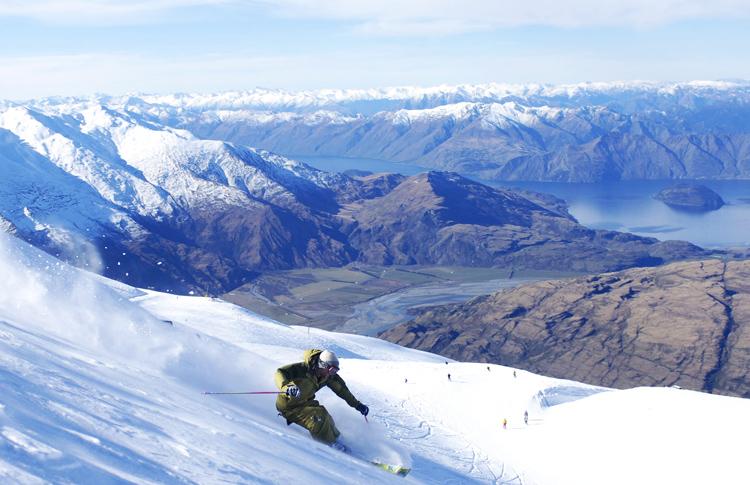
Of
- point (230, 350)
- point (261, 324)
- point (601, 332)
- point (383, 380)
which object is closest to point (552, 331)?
point (601, 332)

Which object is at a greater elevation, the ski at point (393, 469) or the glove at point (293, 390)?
the glove at point (293, 390)

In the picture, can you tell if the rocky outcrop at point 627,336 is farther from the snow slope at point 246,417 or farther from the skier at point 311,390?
the skier at point 311,390

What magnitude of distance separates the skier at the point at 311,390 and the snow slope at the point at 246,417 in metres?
0.38

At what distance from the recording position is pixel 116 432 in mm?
10852

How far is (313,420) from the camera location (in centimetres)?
1616

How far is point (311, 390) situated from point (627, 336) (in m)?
174

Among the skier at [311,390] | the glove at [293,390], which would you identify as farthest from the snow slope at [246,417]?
the glove at [293,390]

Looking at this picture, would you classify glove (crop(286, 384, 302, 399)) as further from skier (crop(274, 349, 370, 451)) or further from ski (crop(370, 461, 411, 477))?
ski (crop(370, 461, 411, 477))

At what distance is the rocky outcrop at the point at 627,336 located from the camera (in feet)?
516

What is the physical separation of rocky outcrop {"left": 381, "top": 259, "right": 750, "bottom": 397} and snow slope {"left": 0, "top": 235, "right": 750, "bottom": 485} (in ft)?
396

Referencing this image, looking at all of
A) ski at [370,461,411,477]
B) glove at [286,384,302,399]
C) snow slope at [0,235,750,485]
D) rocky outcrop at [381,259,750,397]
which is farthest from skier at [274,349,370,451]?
rocky outcrop at [381,259,750,397]

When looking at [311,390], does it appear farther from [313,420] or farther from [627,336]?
[627,336]

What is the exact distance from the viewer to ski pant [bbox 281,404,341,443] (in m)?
16.1

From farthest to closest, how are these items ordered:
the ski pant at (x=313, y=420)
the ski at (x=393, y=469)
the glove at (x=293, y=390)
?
the ski at (x=393, y=469)
the ski pant at (x=313, y=420)
the glove at (x=293, y=390)
